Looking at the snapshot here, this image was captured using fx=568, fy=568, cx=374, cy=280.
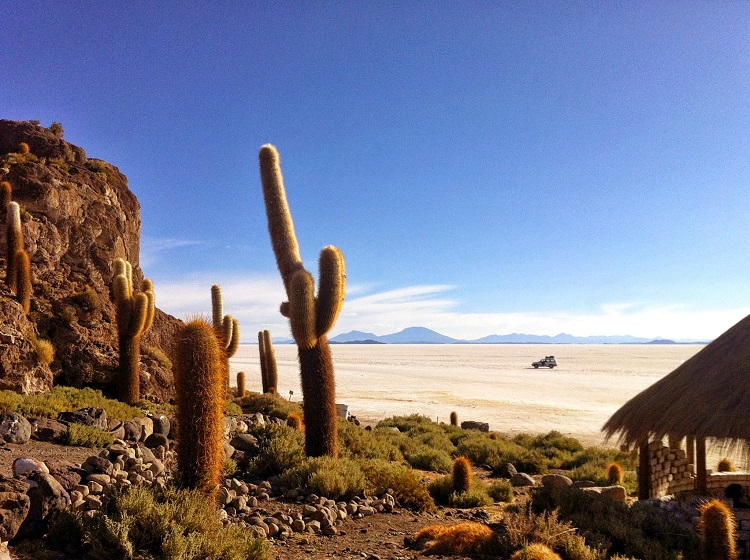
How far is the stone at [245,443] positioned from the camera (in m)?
11.7

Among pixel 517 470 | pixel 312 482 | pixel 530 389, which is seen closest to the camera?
pixel 312 482

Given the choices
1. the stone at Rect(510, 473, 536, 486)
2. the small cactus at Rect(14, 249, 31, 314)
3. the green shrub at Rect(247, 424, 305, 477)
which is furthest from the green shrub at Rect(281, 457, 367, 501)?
the small cactus at Rect(14, 249, 31, 314)

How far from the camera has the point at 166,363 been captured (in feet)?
61.7

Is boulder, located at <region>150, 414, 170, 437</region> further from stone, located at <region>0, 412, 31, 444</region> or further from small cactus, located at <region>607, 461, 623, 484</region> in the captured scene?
small cactus, located at <region>607, 461, 623, 484</region>

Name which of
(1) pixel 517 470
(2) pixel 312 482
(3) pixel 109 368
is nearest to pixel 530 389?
(1) pixel 517 470

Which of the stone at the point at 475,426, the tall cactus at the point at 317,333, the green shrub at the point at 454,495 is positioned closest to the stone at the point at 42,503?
the tall cactus at the point at 317,333

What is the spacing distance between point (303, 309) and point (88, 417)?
452 cm

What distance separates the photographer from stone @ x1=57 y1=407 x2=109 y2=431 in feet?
34.8

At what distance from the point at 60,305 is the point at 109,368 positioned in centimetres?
240

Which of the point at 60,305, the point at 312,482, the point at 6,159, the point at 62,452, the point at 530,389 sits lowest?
the point at 530,389

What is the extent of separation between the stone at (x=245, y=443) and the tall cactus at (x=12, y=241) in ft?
26.8

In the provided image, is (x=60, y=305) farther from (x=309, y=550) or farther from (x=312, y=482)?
(x=309, y=550)

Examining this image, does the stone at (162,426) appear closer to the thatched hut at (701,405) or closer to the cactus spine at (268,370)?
the thatched hut at (701,405)

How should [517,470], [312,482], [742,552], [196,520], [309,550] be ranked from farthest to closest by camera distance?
[517,470] → [312,482] → [742,552] → [309,550] → [196,520]
